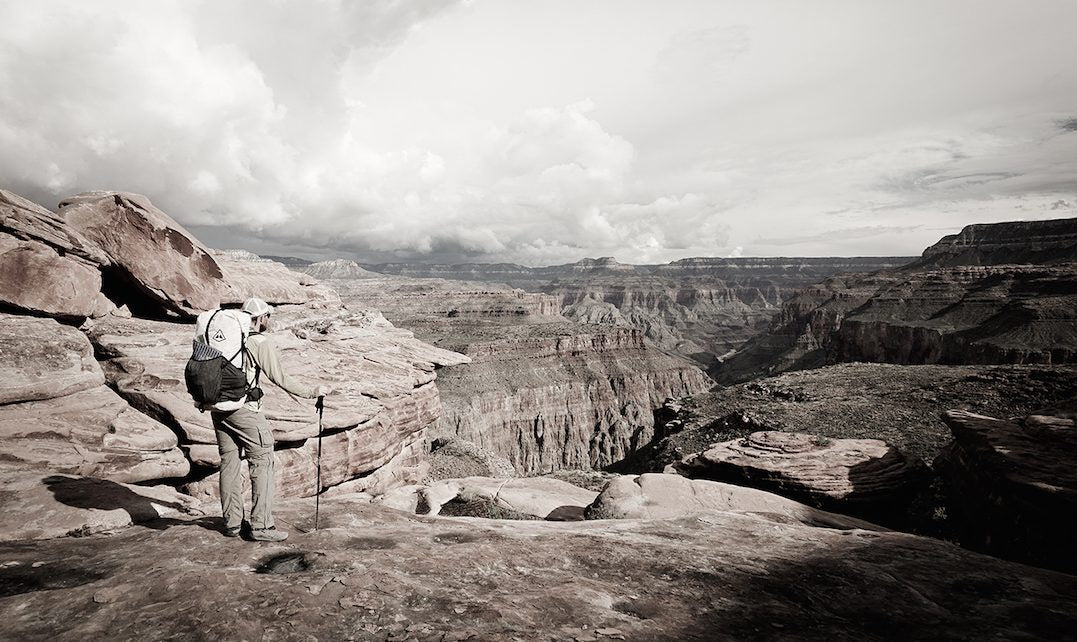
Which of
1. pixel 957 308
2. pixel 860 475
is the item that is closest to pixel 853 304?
pixel 957 308

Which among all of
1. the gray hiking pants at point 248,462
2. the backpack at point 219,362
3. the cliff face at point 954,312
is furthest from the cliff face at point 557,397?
the backpack at point 219,362

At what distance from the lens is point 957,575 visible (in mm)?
5953

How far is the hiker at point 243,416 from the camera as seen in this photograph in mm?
5461

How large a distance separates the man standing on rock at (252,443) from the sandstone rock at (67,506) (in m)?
1.80

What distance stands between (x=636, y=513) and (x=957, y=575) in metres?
5.02

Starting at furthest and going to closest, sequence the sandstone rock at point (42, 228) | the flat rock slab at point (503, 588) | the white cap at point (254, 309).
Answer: the sandstone rock at point (42, 228), the white cap at point (254, 309), the flat rock slab at point (503, 588)

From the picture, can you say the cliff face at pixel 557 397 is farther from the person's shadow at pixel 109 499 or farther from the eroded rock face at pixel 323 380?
the person's shadow at pixel 109 499

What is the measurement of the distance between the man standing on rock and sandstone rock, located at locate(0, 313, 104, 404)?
17.4 feet

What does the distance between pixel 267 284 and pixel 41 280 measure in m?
5.79

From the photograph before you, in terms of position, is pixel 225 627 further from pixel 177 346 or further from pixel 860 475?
pixel 860 475

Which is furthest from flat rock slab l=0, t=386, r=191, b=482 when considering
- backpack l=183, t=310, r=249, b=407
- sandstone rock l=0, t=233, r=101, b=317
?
backpack l=183, t=310, r=249, b=407

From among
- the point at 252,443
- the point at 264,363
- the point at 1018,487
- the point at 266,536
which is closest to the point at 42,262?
the point at 264,363

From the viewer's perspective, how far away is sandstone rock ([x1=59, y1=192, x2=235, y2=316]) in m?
10.0

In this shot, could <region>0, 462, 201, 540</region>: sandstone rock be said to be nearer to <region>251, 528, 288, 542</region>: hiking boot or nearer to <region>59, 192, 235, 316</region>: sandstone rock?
<region>251, 528, 288, 542</region>: hiking boot
